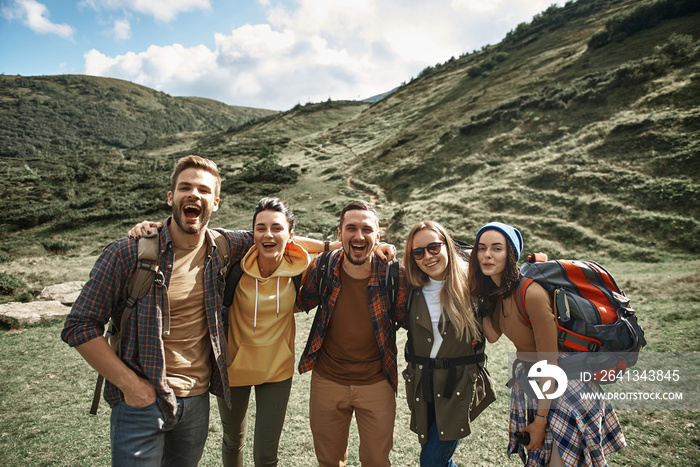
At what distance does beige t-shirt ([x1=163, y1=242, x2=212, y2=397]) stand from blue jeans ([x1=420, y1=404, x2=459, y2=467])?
5.89ft

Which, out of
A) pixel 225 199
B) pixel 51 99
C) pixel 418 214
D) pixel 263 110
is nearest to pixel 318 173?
pixel 225 199

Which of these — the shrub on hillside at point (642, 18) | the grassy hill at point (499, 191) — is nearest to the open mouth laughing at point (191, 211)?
the grassy hill at point (499, 191)

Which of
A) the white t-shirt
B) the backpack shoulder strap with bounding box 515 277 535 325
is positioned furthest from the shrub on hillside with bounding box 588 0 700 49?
the white t-shirt

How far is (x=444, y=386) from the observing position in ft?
8.52

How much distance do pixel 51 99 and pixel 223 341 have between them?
10476 centimetres

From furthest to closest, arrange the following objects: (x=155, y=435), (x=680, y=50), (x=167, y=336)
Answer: (x=680, y=50), (x=167, y=336), (x=155, y=435)

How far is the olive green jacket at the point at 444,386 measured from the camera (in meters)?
2.54

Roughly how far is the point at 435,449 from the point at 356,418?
26.3 inches

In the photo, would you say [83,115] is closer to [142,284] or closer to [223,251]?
[223,251]

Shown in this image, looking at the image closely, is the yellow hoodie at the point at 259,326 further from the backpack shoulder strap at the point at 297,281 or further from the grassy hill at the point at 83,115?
the grassy hill at the point at 83,115

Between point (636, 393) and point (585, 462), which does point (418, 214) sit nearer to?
point (636, 393)

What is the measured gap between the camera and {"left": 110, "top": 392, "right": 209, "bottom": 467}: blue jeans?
81.7 inches

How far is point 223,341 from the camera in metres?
2.60

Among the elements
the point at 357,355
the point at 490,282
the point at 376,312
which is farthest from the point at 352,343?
the point at 490,282
